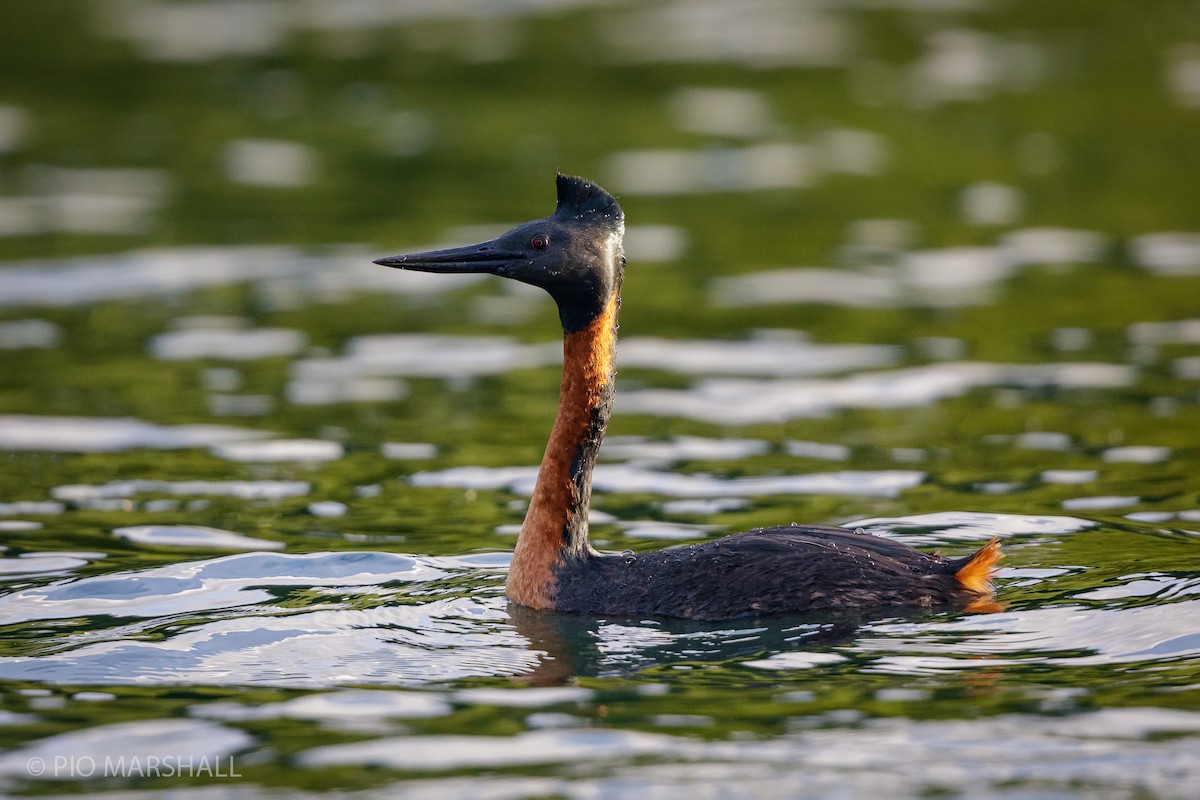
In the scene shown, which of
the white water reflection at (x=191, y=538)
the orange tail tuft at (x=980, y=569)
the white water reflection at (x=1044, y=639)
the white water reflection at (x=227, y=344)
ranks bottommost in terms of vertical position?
the white water reflection at (x=1044, y=639)

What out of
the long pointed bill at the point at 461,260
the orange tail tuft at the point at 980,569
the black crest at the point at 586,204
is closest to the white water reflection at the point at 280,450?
the long pointed bill at the point at 461,260

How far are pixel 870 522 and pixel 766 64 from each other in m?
17.6

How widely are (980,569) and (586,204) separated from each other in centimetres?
264

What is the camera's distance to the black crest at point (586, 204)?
9062 mm

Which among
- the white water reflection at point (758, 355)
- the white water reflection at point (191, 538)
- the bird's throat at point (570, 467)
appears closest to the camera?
the bird's throat at point (570, 467)

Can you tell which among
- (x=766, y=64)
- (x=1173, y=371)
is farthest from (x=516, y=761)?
(x=766, y=64)

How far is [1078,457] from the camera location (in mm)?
11797

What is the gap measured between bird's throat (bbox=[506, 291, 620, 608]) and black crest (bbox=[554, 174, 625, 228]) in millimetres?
411

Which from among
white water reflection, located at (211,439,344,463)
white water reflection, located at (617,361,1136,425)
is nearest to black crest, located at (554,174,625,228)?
white water reflection, located at (211,439,344,463)

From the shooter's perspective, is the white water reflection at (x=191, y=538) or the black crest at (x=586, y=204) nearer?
the black crest at (x=586, y=204)

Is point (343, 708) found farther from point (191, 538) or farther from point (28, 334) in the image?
point (28, 334)

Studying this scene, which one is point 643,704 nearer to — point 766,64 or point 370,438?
point 370,438

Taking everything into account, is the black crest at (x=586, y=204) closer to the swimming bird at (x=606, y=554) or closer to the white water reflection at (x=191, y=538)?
the swimming bird at (x=606, y=554)

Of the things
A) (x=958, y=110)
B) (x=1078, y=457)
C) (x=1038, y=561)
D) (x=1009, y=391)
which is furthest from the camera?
(x=958, y=110)
